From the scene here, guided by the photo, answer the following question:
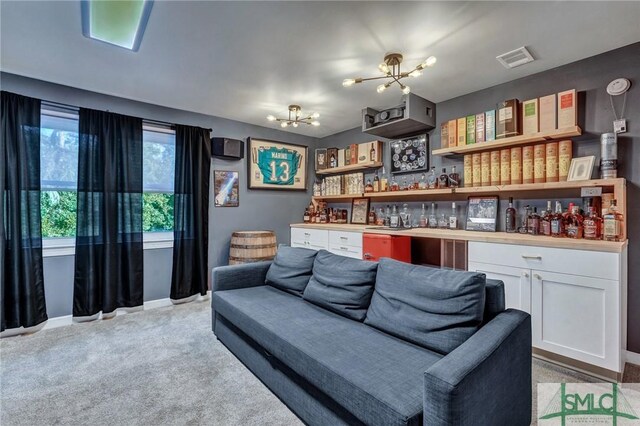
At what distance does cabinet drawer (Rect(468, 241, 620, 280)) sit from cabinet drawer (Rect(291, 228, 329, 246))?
182cm

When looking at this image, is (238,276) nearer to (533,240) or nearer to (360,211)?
(360,211)

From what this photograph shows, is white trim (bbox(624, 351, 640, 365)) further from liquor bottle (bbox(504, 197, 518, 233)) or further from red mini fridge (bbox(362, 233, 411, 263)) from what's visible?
red mini fridge (bbox(362, 233, 411, 263))

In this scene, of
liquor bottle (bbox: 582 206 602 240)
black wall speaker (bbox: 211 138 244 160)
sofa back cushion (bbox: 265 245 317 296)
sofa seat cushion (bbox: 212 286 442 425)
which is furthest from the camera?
black wall speaker (bbox: 211 138 244 160)

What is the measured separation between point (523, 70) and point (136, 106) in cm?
378

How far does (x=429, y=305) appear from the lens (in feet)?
4.85

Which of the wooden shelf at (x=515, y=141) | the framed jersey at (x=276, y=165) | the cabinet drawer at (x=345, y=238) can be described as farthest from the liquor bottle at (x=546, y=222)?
the framed jersey at (x=276, y=165)

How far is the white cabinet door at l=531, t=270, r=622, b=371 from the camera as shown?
5.96ft

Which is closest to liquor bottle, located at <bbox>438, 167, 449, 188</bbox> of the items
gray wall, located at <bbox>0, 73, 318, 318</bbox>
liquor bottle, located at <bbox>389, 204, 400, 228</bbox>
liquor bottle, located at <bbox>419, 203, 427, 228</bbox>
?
liquor bottle, located at <bbox>419, 203, 427, 228</bbox>

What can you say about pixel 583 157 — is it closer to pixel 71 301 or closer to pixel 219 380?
pixel 219 380

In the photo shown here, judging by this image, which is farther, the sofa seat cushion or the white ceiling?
the white ceiling

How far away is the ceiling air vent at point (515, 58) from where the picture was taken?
7.20ft

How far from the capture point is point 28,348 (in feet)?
7.75

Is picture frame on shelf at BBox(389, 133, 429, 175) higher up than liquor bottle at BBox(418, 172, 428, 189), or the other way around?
picture frame on shelf at BBox(389, 133, 429, 175)

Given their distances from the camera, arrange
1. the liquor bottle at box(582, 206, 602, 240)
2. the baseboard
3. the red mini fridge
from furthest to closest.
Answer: the red mini fridge
the baseboard
the liquor bottle at box(582, 206, 602, 240)
